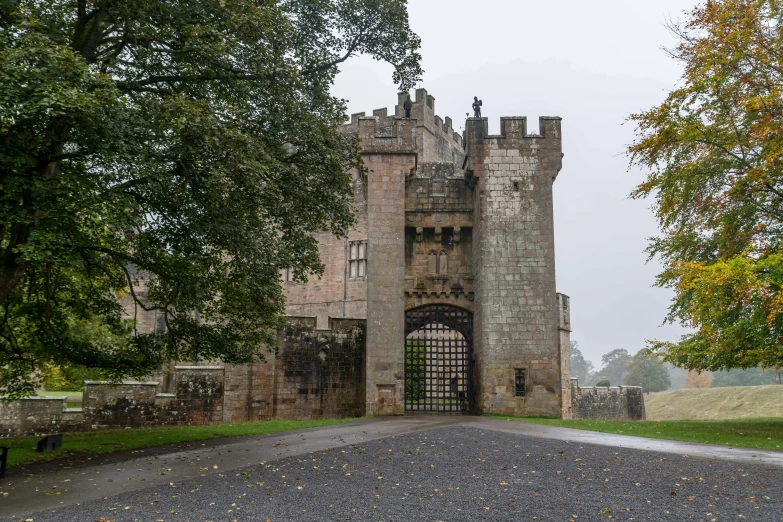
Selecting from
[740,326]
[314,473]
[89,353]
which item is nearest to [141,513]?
[314,473]

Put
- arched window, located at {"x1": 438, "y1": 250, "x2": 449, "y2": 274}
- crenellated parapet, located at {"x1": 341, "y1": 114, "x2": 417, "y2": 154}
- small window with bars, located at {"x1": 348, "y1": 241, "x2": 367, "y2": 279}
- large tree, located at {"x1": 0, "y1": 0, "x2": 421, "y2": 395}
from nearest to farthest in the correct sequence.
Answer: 1. large tree, located at {"x1": 0, "y1": 0, "x2": 421, "y2": 395}
2. crenellated parapet, located at {"x1": 341, "y1": 114, "x2": 417, "y2": 154}
3. arched window, located at {"x1": 438, "y1": 250, "x2": 449, "y2": 274}
4. small window with bars, located at {"x1": 348, "y1": 241, "x2": 367, "y2": 279}

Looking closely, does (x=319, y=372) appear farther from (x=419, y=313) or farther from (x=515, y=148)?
(x=515, y=148)

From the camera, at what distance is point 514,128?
2284 centimetres

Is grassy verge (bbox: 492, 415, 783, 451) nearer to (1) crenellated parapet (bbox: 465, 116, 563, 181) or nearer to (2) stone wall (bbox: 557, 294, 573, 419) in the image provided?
(1) crenellated parapet (bbox: 465, 116, 563, 181)

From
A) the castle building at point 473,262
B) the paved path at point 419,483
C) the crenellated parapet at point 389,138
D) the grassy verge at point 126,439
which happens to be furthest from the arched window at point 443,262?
the paved path at point 419,483

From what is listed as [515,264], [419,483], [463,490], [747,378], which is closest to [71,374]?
[515,264]

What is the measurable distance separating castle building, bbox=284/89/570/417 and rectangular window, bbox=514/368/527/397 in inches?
1.3

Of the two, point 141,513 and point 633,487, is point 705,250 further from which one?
point 141,513

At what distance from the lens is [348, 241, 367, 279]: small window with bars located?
34.2 m

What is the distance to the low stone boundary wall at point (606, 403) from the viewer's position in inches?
1348

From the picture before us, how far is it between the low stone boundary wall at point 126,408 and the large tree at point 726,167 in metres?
13.9

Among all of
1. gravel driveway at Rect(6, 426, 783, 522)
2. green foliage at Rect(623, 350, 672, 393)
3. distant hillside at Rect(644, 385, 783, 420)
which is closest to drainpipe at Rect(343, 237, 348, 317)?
gravel driveway at Rect(6, 426, 783, 522)

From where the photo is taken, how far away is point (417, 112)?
41250 millimetres

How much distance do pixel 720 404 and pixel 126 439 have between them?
44338mm
